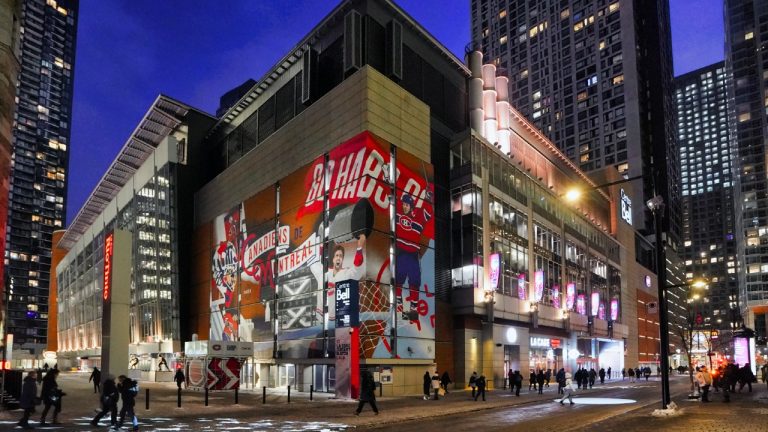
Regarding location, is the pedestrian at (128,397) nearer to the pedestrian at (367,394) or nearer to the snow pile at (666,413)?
the pedestrian at (367,394)

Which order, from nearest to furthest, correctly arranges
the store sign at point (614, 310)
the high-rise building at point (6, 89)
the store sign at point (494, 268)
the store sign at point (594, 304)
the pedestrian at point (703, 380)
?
1. the high-rise building at point (6, 89)
2. the pedestrian at point (703, 380)
3. the store sign at point (494, 268)
4. the store sign at point (594, 304)
5. the store sign at point (614, 310)

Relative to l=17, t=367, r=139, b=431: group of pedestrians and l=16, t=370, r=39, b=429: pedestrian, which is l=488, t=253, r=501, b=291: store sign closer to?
l=17, t=367, r=139, b=431: group of pedestrians

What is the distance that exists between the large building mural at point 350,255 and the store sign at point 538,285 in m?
15.3

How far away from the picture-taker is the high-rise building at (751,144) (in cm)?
13738

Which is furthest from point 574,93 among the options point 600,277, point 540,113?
point 600,277

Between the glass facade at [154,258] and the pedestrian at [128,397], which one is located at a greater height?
the glass facade at [154,258]

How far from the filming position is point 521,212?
5631cm

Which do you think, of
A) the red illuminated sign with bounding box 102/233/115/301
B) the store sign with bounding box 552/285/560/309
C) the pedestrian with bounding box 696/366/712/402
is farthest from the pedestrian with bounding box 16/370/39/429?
the store sign with bounding box 552/285/560/309

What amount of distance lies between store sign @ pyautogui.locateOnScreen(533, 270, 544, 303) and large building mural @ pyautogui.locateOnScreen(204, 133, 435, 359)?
50.1 ft

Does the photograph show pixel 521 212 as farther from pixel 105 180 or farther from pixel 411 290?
pixel 105 180

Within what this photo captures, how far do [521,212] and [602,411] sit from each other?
3078cm

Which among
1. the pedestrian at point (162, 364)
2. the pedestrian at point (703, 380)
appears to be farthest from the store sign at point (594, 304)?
the pedestrian at point (162, 364)

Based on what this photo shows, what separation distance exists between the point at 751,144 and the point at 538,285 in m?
118

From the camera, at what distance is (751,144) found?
148000 millimetres
